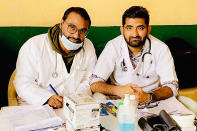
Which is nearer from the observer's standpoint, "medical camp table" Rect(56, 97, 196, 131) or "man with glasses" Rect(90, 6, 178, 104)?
"medical camp table" Rect(56, 97, 196, 131)

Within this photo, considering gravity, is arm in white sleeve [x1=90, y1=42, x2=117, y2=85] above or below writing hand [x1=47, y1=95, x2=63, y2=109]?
above

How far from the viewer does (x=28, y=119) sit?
1.44 m

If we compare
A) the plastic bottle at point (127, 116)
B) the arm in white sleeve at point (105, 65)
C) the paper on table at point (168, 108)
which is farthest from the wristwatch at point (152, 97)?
the plastic bottle at point (127, 116)

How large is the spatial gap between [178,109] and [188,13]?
200 cm

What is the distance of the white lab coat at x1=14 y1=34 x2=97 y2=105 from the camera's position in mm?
2082

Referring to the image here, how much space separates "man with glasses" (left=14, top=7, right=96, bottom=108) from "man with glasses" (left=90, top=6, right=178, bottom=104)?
6.7 inches

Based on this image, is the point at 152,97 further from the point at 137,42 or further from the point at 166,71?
the point at 137,42

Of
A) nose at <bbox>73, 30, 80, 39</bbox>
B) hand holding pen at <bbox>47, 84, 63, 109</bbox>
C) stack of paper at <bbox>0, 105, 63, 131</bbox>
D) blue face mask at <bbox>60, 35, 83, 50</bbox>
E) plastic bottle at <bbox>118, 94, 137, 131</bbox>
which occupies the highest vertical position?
nose at <bbox>73, 30, 80, 39</bbox>

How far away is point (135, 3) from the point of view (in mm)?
3102

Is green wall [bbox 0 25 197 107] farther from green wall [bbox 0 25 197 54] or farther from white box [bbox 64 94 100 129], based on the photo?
white box [bbox 64 94 100 129]

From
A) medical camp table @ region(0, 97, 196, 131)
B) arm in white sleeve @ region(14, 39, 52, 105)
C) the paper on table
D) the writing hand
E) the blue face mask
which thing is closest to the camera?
medical camp table @ region(0, 97, 196, 131)

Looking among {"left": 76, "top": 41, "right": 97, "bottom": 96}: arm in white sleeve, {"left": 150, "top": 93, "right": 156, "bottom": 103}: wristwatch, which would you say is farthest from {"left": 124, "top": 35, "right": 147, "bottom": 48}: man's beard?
{"left": 150, "top": 93, "right": 156, "bottom": 103}: wristwatch

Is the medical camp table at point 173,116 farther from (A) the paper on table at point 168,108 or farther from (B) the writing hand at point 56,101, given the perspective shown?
(B) the writing hand at point 56,101

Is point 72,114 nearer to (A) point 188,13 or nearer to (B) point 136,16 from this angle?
(B) point 136,16
